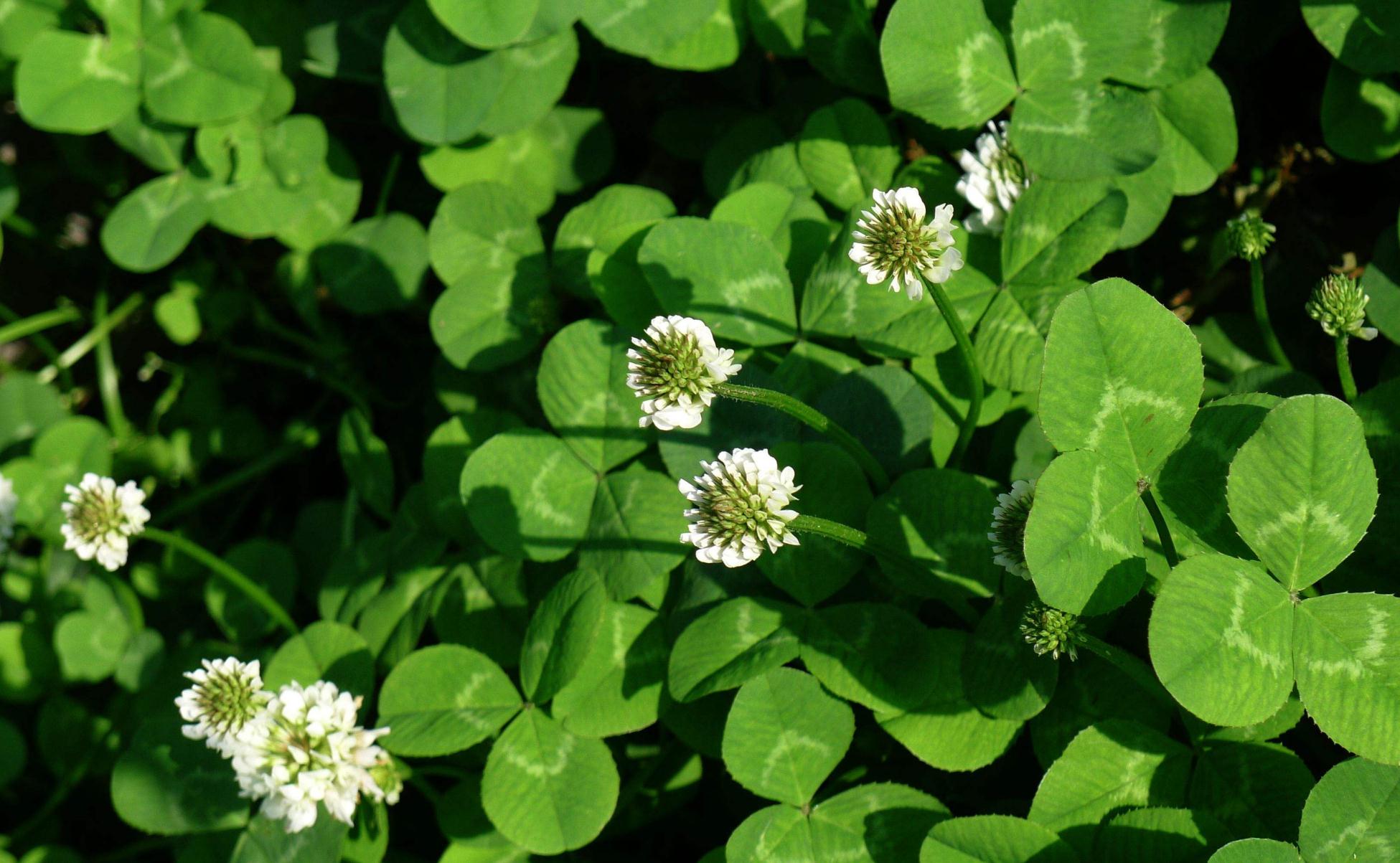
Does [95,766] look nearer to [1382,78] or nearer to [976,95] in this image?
[976,95]

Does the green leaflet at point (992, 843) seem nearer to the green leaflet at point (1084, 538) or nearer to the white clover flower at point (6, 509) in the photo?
the green leaflet at point (1084, 538)

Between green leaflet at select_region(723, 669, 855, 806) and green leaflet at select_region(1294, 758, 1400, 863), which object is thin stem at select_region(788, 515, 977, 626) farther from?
green leaflet at select_region(1294, 758, 1400, 863)

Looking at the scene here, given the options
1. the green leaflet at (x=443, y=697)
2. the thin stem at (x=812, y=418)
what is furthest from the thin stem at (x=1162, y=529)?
the green leaflet at (x=443, y=697)

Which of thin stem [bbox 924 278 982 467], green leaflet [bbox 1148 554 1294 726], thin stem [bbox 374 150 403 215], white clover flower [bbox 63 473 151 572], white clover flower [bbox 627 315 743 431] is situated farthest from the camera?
thin stem [bbox 374 150 403 215]

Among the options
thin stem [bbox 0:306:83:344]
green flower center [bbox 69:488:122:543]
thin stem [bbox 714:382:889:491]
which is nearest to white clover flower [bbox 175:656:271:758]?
green flower center [bbox 69:488:122:543]

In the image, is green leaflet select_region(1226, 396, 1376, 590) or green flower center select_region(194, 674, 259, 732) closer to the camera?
green leaflet select_region(1226, 396, 1376, 590)

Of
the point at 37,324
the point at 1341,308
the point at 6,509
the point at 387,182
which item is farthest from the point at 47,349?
the point at 1341,308
